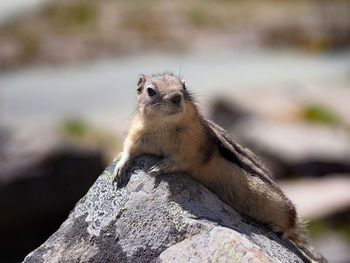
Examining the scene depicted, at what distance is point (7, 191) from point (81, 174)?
195 centimetres

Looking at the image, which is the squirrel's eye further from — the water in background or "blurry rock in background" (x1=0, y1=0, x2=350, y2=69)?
"blurry rock in background" (x1=0, y1=0, x2=350, y2=69)

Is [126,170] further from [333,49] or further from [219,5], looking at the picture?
[219,5]

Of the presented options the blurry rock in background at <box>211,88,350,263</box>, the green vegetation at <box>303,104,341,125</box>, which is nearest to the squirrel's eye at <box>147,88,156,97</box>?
the blurry rock in background at <box>211,88,350,263</box>

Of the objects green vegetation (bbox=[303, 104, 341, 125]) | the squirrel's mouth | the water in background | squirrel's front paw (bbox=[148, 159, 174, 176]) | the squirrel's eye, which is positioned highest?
the squirrel's eye

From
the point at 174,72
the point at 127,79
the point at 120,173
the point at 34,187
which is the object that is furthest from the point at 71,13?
the point at 120,173

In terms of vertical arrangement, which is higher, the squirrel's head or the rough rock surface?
the squirrel's head

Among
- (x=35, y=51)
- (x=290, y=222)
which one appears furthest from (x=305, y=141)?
(x=35, y=51)

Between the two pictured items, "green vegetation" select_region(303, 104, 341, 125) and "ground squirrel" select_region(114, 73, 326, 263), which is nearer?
"ground squirrel" select_region(114, 73, 326, 263)

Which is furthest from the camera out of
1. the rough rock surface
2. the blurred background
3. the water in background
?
the water in background

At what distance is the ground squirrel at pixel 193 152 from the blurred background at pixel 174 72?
11.2ft

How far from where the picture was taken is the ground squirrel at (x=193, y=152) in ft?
23.2

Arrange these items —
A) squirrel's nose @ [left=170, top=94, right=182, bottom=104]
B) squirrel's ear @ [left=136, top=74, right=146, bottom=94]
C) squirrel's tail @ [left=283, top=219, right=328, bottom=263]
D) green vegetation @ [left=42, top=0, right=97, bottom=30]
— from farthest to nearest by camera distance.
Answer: green vegetation @ [left=42, top=0, right=97, bottom=30], squirrel's tail @ [left=283, top=219, right=328, bottom=263], squirrel's ear @ [left=136, top=74, right=146, bottom=94], squirrel's nose @ [left=170, top=94, right=182, bottom=104]

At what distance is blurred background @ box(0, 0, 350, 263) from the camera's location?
1823 centimetres

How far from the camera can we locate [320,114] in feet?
84.1
